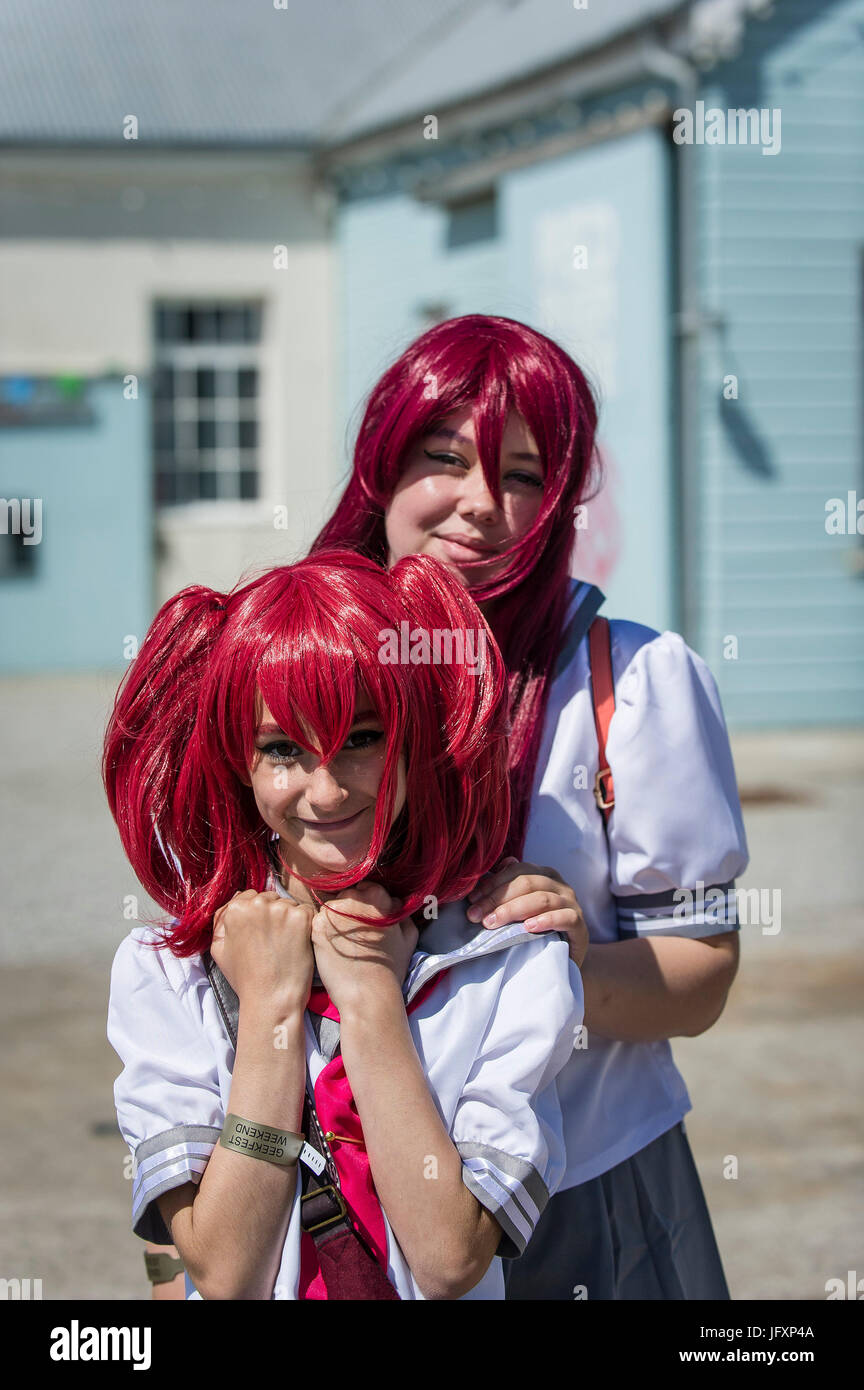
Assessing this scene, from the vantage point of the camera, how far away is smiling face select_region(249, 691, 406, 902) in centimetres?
144

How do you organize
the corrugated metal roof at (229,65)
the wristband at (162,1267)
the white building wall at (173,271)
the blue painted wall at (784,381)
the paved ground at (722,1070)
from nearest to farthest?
the wristband at (162,1267) → the paved ground at (722,1070) → the blue painted wall at (784,381) → the corrugated metal roof at (229,65) → the white building wall at (173,271)

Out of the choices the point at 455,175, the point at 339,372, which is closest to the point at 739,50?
the point at 455,175

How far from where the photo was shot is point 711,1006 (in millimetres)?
1759

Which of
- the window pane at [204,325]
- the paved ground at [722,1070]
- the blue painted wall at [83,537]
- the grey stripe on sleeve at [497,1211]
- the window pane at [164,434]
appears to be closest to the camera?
the grey stripe on sleeve at [497,1211]

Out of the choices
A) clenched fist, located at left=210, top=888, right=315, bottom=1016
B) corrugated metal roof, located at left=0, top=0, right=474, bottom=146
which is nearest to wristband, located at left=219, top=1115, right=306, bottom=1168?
clenched fist, located at left=210, top=888, right=315, bottom=1016

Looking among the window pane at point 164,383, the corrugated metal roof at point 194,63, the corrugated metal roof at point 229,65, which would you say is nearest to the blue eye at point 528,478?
the corrugated metal roof at point 229,65

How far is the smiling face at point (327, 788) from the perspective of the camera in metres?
1.44

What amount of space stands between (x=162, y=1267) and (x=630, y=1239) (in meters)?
0.57

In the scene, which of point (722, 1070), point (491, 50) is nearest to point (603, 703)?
point (722, 1070)

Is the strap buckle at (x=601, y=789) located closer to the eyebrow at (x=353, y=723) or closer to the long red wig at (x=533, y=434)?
the long red wig at (x=533, y=434)

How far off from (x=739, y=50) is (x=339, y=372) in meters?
6.11

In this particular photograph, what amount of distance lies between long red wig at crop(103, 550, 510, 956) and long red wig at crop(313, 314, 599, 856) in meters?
0.16

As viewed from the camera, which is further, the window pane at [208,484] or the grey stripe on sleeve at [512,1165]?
the window pane at [208,484]

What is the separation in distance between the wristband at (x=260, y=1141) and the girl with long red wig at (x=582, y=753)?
0.39 metres
